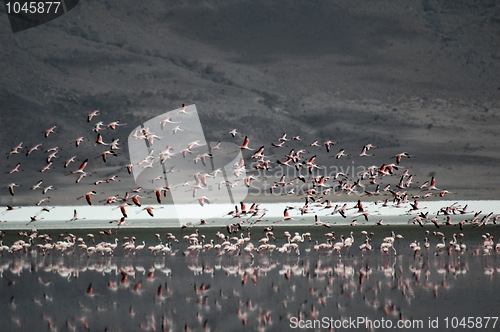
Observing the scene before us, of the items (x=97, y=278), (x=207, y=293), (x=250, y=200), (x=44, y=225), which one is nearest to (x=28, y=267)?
(x=97, y=278)

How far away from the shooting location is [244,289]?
117 feet

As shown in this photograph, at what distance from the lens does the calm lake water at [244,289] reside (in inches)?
1164

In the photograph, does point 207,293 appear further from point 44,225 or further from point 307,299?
point 44,225

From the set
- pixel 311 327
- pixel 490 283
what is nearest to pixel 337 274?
pixel 490 283

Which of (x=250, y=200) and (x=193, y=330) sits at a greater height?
(x=250, y=200)

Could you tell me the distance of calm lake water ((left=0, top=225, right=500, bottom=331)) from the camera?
97.0 feet

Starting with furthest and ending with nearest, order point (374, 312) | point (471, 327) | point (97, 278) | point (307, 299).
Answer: point (97, 278) → point (307, 299) → point (374, 312) → point (471, 327)

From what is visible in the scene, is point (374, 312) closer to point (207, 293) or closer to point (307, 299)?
point (307, 299)

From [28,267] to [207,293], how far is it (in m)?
13.2

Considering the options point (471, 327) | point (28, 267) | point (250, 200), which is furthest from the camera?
point (250, 200)

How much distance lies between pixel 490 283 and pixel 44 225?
57.7m

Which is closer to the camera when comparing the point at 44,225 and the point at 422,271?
the point at 422,271

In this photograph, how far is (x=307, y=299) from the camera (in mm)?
33250

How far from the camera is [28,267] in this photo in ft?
147
